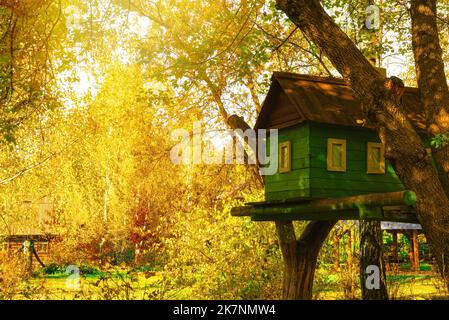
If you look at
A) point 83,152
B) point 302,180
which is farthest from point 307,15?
point 83,152

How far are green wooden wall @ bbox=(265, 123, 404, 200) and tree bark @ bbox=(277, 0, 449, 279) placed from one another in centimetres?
136

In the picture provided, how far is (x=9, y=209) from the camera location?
74.7 feet

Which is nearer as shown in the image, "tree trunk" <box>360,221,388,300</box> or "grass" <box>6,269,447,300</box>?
"grass" <box>6,269,447,300</box>

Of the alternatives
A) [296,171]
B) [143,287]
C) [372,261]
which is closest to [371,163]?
[296,171]

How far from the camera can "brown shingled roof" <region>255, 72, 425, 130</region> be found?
8.83 metres

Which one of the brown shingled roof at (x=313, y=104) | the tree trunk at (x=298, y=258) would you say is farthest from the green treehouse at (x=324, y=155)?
the tree trunk at (x=298, y=258)

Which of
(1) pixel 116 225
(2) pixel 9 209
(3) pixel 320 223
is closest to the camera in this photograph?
(3) pixel 320 223

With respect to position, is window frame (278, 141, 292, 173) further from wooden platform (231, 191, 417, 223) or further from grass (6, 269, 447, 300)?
grass (6, 269, 447, 300)

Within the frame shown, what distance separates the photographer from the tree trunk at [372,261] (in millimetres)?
9711

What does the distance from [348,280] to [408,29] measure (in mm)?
6346

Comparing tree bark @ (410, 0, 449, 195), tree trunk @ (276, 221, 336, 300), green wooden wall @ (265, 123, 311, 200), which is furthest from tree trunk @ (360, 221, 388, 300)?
tree bark @ (410, 0, 449, 195)

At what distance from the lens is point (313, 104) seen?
8.95 m

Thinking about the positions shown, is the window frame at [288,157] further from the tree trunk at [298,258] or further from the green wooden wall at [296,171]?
the tree trunk at [298,258]
